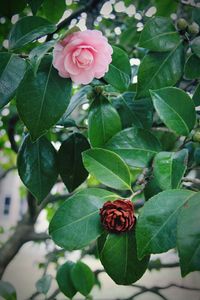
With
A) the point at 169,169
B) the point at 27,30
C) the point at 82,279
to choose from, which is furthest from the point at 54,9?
the point at 82,279

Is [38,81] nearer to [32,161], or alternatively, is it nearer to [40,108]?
[40,108]

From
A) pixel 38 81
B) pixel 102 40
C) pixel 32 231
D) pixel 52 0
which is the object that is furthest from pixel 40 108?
pixel 32 231

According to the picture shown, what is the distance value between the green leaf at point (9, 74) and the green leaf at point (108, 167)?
16cm

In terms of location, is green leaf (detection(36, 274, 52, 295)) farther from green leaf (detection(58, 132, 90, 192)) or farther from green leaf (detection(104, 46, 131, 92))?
green leaf (detection(104, 46, 131, 92))

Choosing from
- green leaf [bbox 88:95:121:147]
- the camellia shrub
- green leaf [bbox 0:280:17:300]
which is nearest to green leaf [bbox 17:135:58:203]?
the camellia shrub

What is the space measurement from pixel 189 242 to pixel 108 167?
0.65ft

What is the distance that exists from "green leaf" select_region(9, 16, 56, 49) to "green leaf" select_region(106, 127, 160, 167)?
224 millimetres

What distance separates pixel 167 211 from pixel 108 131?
0.24 metres

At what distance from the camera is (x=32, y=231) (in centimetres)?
151

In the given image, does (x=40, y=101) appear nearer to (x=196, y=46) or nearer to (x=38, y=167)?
(x=38, y=167)

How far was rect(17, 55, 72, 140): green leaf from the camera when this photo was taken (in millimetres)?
529

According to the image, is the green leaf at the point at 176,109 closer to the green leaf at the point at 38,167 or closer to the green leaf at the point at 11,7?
the green leaf at the point at 38,167

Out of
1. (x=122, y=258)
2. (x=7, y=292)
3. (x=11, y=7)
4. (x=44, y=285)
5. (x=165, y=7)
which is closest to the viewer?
(x=122, y=258)

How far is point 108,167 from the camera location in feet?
1.81
